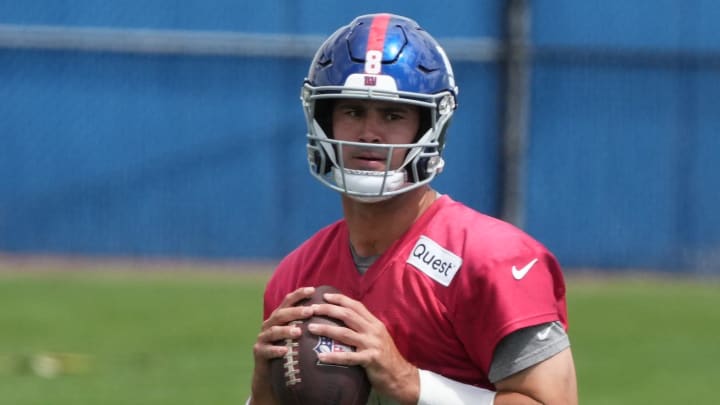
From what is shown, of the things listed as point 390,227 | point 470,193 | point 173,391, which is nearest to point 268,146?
point 470,193

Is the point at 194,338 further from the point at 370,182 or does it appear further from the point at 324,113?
the point at 370,182

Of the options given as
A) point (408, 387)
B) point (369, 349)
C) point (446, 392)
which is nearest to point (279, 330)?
point (369, 349)

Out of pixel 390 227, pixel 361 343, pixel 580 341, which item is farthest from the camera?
pixel 580 341

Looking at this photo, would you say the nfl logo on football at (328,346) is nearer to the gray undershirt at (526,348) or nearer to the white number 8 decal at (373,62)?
the gray undershirt at (526,348)

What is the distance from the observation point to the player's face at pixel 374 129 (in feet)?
12.5

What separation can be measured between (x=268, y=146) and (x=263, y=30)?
1251mm

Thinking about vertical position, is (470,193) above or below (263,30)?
below

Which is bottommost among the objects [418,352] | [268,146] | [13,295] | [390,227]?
[13,295]

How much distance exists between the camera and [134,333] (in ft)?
34.0

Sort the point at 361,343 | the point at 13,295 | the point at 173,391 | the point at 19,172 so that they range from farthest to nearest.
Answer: the point at 19,172 → the point at 13,295 → the point at 173,391 → the point at 361,343

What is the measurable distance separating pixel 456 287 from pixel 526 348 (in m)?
0.25

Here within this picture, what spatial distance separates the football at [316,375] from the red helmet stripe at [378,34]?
724mm

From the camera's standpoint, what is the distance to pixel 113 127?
1449 cm

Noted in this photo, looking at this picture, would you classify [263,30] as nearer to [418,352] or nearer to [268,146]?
[268,146]
